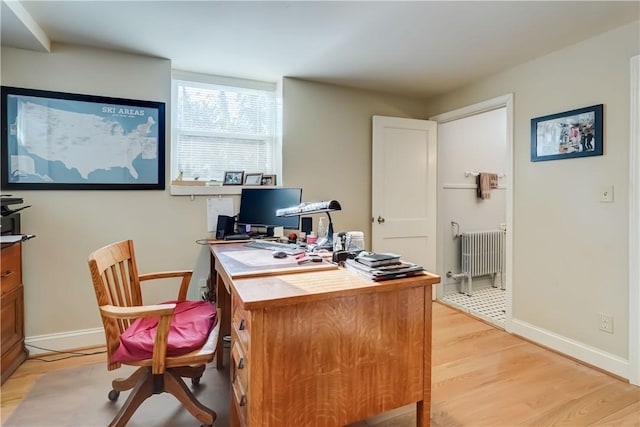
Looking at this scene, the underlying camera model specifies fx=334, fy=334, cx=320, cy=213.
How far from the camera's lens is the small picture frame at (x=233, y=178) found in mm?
3010

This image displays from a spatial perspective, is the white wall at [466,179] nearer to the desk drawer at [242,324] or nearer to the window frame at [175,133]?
the window frame at [175,133]

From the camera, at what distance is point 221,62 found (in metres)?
2.80

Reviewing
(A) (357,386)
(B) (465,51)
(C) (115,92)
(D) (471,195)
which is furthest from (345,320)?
(D) (471,195)

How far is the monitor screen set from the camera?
2.43 m

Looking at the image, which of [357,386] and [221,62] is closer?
[357,386]

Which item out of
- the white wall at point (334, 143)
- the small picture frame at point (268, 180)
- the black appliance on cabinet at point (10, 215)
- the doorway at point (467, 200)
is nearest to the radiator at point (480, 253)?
the doorway at point (467, 200)

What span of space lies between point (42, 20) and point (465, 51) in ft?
9.64

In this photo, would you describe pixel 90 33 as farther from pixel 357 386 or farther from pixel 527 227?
pixel 527 227

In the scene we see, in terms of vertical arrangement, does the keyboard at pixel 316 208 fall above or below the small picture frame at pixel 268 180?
below

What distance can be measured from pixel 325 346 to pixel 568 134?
241 centimetres

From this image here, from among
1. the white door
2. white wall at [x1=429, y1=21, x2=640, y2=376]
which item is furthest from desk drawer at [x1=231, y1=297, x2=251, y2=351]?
white wall at [x1=429, y1=21, x2=640, y2=376]

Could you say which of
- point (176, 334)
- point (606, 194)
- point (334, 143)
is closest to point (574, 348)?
point (606, 194)

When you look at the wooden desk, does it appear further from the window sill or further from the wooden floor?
the window sill

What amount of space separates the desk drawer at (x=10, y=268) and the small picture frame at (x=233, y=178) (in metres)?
1.51
